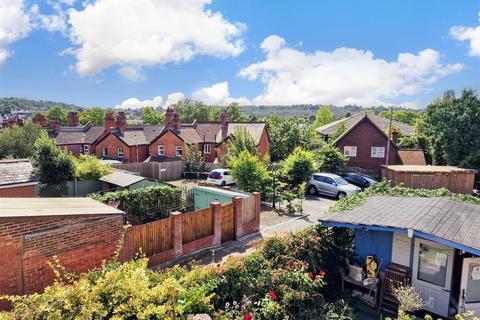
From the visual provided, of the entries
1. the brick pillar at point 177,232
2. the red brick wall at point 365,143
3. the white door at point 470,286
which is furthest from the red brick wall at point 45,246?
the red brick wall at point 365,143

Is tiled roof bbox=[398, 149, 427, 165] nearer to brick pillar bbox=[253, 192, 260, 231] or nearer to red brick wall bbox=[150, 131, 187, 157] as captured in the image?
brick pillar bbox=[253, 192, 260, 231]

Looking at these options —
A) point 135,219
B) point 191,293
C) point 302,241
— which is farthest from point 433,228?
point 135,219

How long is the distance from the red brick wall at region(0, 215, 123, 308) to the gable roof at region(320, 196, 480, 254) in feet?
22.5

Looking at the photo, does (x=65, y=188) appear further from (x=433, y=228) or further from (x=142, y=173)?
(x=433, y=228)

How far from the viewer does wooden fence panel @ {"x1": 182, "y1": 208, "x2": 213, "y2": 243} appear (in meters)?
12.3

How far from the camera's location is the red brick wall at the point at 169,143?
3716 centimetres

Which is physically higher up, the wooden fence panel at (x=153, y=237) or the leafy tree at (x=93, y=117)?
the leafy tree at (x=93, y=117)

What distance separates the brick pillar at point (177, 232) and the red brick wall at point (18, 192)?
26.6 ft

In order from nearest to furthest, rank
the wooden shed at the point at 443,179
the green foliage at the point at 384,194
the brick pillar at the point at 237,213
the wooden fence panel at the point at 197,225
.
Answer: the wooden fence panel at the point at 197,225, the green foliage at the point at 384,194, the brick pillar at the point at 237,213, the wooden shed at the point at 443,179

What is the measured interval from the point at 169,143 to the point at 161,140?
122cm

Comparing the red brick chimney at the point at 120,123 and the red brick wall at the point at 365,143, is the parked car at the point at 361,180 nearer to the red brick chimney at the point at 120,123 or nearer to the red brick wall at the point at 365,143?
the red brick wall at the point at 365,143

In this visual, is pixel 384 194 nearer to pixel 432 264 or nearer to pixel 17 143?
pixel 432 264

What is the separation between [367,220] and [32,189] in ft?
48.1

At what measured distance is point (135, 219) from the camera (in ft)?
52.3
